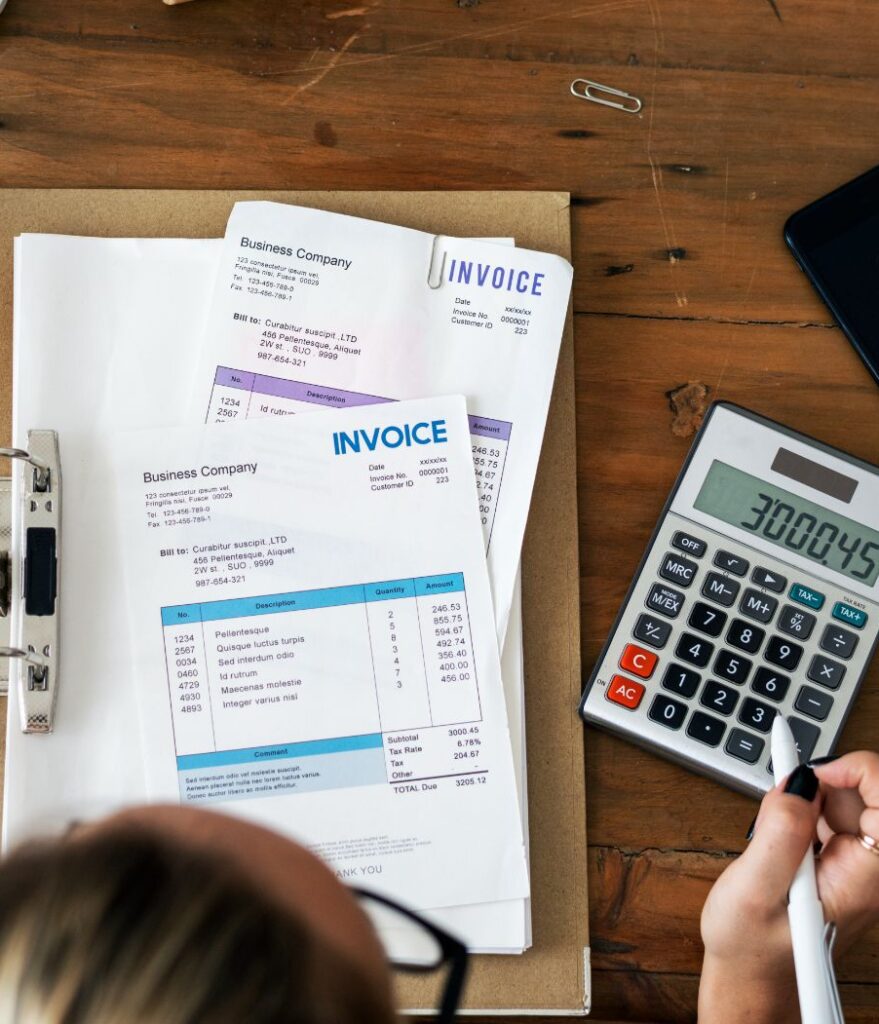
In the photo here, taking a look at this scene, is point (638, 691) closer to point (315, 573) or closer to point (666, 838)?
point (666, 838)

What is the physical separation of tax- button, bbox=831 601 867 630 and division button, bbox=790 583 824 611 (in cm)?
1

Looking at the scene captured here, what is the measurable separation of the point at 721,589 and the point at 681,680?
58 mm

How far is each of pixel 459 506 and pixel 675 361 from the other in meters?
0.16

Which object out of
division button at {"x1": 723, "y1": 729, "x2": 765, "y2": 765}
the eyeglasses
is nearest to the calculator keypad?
division button at {"x1": 723, "y1": 729, "x2": 765, "y2": 765}

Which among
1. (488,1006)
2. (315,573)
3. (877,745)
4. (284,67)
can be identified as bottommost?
(488,1006)

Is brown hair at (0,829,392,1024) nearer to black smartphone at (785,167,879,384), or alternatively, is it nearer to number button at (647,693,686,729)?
number button at (647,693,686,729)

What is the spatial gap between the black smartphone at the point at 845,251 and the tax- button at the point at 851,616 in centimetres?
15

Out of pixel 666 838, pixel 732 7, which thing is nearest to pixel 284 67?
pixel 732 7

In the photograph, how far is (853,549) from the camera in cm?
58

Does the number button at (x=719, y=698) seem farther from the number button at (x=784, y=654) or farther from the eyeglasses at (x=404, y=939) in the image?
the eyeglasses at (x=404, y=939)

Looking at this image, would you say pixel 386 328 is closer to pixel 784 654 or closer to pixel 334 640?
pixel 334 640

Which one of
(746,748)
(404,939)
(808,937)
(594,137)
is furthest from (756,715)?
(594,137)

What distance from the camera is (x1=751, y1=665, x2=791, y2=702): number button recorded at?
560mm

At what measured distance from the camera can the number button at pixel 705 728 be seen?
1.82ft
